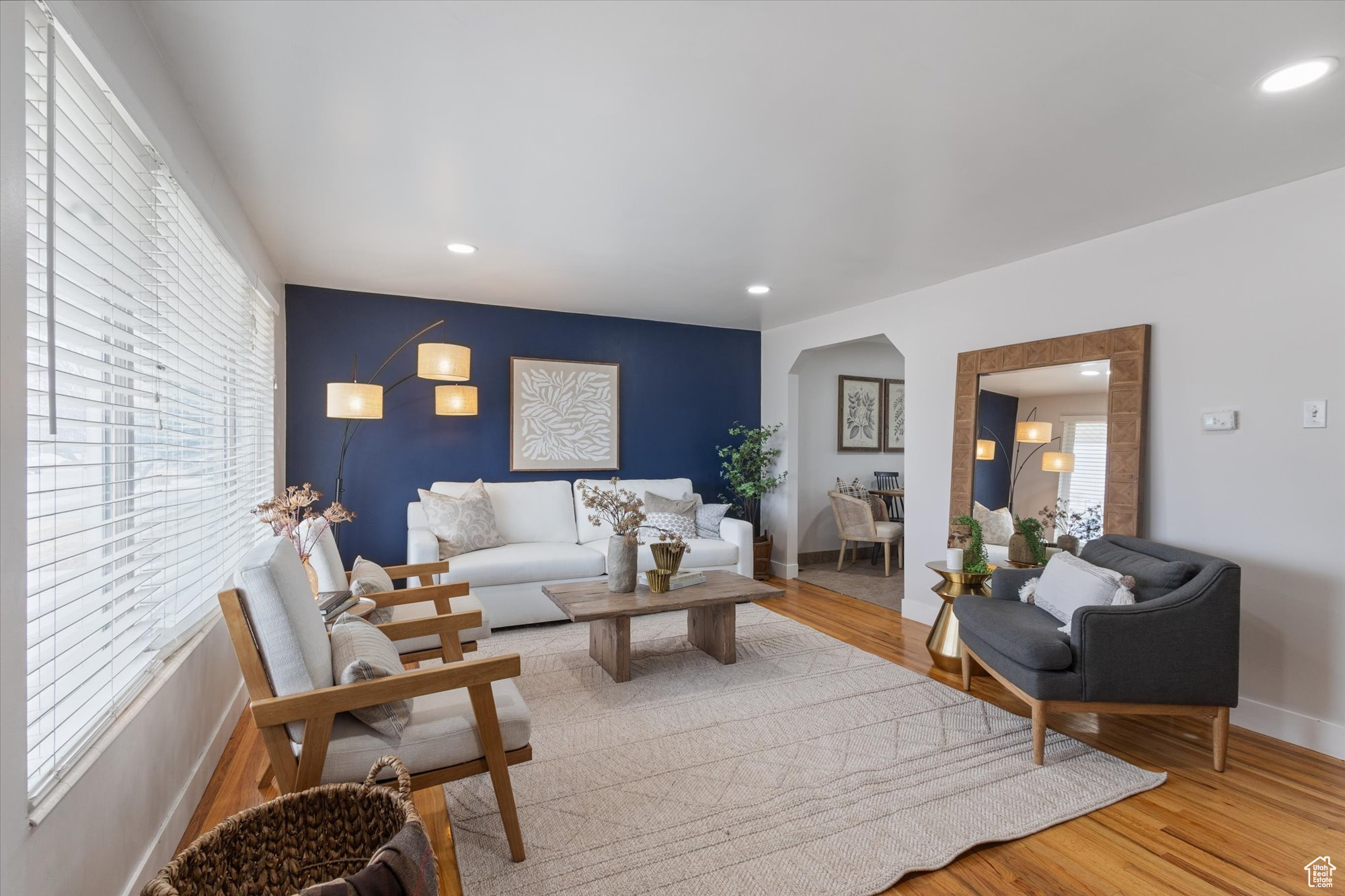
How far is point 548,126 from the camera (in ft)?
7.47

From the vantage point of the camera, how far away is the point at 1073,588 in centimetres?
275

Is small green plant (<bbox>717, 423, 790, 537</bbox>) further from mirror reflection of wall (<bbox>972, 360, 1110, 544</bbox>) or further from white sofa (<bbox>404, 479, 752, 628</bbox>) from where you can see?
mirror reflection of wall (<bbox>972, 360, 1110, 544</bbox>)

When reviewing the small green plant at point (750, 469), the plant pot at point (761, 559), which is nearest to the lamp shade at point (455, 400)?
the small green plant at point (750, 469)

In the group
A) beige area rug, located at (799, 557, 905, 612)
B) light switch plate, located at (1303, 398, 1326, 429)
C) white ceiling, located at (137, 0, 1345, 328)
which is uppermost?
white ceiling, located at (137, 0, 1345, 328)

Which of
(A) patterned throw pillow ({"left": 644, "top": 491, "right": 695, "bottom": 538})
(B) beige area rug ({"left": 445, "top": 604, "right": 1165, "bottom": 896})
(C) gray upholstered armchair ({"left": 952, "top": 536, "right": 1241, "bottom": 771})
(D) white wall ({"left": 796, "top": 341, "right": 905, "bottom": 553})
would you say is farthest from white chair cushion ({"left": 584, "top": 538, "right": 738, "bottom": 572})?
(C) gray upholstered armchair ({"left": 952, "top": 536, "right": 1241, "bottom": 771})

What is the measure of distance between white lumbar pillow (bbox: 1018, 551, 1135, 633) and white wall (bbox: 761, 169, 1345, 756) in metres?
0.71

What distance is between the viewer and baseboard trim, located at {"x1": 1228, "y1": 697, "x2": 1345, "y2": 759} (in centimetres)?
260

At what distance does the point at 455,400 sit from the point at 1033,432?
12.9ft

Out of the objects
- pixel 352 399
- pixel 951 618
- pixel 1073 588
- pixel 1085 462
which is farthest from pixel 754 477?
pixel 352 399

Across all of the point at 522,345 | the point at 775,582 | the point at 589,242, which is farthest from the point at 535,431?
the point at 775,582

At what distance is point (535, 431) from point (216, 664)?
3134mm

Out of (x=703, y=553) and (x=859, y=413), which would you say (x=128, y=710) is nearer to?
(x=703, y=553)

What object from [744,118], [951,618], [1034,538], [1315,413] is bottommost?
[951,618]

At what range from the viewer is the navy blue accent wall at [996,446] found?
12.8 ft
